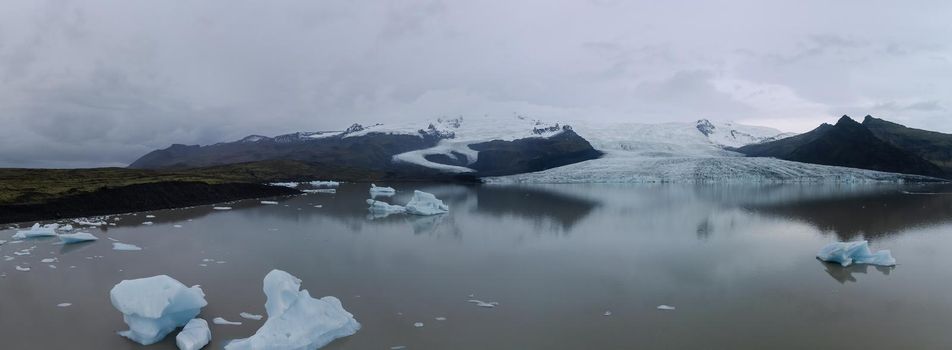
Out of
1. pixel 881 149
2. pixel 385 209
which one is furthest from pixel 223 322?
pixel 881 149

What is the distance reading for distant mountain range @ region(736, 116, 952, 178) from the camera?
7669cm

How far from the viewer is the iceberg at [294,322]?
7289mm

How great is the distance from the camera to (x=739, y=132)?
184 meters

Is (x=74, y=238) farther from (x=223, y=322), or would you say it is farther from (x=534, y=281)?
(x=534, y=281)

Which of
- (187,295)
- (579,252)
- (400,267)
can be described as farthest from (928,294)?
(187,295)

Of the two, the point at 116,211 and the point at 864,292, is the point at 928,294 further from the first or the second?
the point at 116,211

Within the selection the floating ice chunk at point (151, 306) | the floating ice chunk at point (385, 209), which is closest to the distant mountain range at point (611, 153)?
the floating ice chunk at point (385, 209)

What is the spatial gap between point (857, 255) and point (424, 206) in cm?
1860

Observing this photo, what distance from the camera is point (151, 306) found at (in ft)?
25.6

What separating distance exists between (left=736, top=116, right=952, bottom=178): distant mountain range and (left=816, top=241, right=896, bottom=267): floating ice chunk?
76.6m

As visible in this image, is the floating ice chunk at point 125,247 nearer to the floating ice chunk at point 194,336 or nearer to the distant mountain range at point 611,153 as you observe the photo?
the floating ice chunk at point 194,336

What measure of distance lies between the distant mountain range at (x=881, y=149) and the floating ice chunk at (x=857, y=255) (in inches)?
3015

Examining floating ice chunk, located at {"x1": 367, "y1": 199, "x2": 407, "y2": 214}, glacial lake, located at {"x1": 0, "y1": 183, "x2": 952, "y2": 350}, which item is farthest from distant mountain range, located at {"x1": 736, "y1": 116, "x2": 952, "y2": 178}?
floating ice chunk, located at {"x1": 367, "y1": 199, "x2": 407, "y2": 214}

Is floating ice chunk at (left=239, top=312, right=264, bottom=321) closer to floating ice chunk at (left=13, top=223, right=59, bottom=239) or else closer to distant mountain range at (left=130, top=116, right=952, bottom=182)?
floating ice chunk at (left=13, top=223, right=59, bottom=239)
